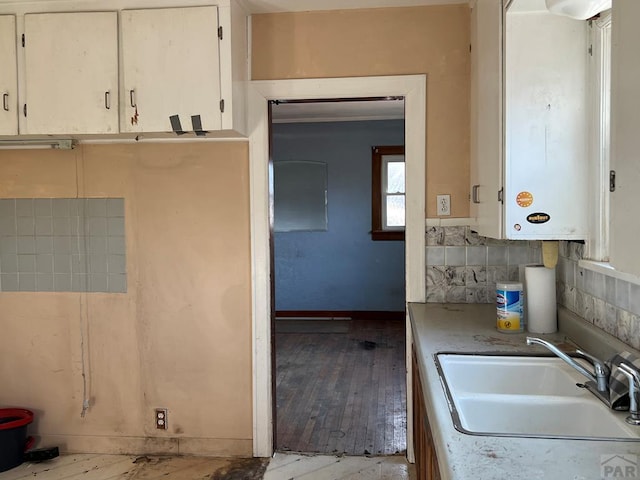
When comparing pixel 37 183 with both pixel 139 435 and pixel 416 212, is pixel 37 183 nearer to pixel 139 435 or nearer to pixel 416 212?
pixel 139 435

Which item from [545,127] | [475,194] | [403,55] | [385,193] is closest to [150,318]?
[475,194]

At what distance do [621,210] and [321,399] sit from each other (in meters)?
3.10

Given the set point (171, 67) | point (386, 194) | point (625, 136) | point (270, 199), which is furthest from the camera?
point (386, 194)

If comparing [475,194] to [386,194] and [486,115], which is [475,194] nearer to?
[486,115]

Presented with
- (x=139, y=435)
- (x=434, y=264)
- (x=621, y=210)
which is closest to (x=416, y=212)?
(x=434, y=264)

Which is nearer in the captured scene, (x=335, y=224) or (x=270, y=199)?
(x=270, y=199)

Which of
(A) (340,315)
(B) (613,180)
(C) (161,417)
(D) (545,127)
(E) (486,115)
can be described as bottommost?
(A) (340,315)

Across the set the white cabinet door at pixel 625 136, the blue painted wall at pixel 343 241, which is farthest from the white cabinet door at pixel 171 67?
the blue painted wall at pixel 343 241

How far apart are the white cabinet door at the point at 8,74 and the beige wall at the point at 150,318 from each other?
0.38 meters

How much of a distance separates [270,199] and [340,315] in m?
3.91

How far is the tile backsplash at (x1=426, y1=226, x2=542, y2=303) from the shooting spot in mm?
2607

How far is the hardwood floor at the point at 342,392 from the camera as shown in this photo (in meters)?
3.05

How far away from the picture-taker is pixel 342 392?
3.93 meters

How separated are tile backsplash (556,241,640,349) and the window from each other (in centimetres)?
409
